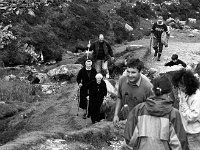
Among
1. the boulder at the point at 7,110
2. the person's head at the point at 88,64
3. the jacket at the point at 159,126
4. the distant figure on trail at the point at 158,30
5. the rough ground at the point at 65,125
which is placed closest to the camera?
the jacket at the point at 159,126

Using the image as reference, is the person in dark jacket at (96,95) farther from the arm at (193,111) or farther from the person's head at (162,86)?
the person's head at (162,86)

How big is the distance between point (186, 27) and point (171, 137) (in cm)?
2882

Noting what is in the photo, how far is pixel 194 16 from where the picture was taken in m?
37.9

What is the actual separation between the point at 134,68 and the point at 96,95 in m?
4.62

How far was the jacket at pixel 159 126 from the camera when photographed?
12.7ft

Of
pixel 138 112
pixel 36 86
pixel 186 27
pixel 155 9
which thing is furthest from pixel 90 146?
pixel 155 9

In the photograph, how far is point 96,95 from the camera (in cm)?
980

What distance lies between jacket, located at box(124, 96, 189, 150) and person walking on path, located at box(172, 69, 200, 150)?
2.41 feet

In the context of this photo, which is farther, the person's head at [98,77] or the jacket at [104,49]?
the jacket at [104,49]

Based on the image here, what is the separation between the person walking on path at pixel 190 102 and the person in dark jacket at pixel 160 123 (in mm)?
723

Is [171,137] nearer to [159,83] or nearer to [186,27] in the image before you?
[159,83]

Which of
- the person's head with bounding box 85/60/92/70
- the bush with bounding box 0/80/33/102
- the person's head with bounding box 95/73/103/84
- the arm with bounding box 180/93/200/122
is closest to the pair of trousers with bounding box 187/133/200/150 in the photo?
the arm with bounding box 180/93/200/122

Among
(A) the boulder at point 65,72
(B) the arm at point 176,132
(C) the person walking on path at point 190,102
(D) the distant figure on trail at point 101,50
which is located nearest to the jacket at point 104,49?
(D) the distant figure on trail at point 101,50

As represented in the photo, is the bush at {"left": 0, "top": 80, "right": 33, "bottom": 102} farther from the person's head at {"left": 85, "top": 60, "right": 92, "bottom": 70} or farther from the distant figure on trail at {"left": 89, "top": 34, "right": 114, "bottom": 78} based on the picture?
the person's head at {"left": 85, "top": 60, "right": 92, "bottom": 70}
